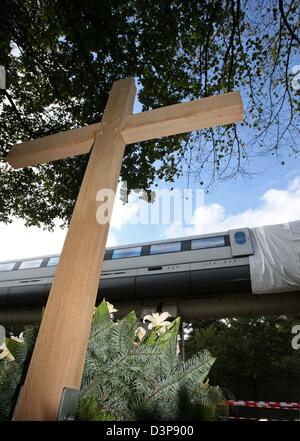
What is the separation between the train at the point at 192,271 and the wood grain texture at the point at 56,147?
6517mm

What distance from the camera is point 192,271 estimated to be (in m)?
8.30

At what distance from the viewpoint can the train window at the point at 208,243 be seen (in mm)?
8792

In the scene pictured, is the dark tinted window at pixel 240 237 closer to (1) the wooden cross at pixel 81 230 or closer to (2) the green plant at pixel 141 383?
(1) the wooden cross at pixel 81 230

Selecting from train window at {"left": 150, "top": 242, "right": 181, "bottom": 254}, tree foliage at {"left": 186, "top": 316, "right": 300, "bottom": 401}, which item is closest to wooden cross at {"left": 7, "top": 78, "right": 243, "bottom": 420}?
train window at {"left": 150, "top": 242, "right": 181, "bottom": 254}

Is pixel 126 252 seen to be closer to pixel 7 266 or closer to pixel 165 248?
pixel 165 248

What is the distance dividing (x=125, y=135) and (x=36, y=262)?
1052 cm

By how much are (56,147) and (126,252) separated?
27.7 ft

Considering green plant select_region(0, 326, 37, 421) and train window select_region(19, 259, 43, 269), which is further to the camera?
train window select_region(19, 259, 43, 269)

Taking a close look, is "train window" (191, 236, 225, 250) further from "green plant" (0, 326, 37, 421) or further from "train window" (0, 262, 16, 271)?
"green plant" (0, 326, 37, 421)

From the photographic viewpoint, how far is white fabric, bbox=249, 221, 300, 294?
7090 millimetres

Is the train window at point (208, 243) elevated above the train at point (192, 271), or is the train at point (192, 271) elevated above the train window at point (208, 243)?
the train window at point (208, 243)

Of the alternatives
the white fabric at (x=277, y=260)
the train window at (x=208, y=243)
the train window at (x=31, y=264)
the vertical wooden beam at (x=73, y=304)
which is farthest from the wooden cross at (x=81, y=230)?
the train window at (x=31, y=264)
